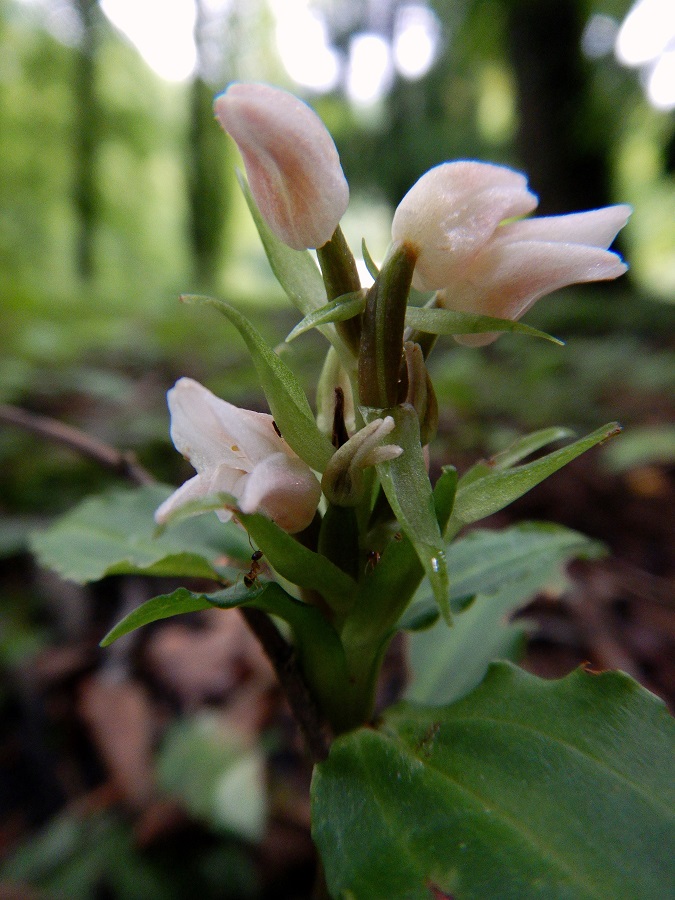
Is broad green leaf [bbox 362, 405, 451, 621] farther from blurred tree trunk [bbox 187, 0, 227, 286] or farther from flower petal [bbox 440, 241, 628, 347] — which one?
blurred tree trunk [bbox 187, 0, 227, 286]

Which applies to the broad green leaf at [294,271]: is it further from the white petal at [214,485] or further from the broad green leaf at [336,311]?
the white petal at [214,485]

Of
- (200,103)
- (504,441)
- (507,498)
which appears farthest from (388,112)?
(507,498)

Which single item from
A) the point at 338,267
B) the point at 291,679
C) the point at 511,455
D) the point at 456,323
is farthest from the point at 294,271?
the point at 291,679

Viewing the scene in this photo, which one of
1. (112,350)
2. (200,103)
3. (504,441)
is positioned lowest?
(504,441)

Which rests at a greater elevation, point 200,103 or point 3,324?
point 200,103

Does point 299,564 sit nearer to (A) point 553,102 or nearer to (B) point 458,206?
(B) point 458,206

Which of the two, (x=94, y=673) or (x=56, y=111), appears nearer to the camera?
(x=94, y=673)

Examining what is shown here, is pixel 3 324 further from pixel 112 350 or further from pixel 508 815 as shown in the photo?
pixel 508 815
